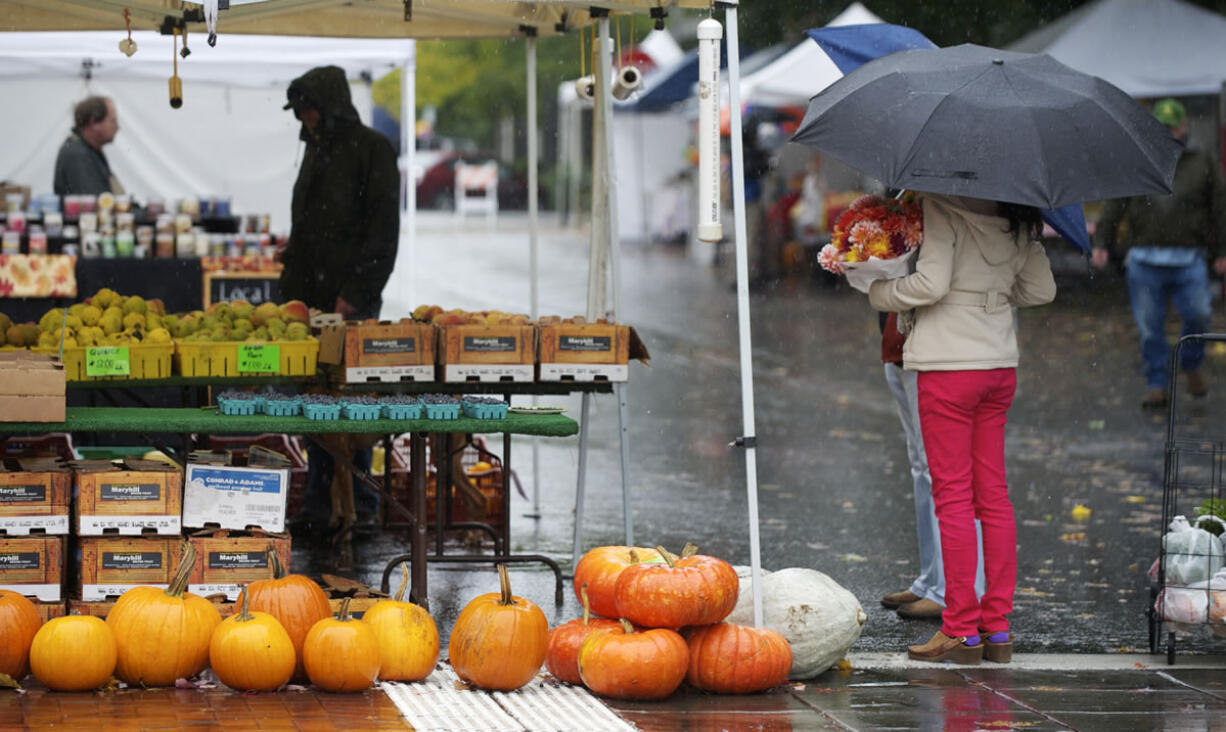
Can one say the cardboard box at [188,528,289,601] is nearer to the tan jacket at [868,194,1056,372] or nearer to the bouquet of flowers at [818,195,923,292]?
the bouquet of flowers at [818,195,923,292]

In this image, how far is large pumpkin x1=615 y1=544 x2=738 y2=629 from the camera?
5848 mm

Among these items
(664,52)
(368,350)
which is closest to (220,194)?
(368,350)

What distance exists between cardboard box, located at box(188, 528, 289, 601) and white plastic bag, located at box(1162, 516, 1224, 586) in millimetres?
3699

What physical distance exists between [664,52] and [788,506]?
22.1 meters

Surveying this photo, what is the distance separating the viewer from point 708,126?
6.26 metres

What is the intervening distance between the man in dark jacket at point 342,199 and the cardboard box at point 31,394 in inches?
109

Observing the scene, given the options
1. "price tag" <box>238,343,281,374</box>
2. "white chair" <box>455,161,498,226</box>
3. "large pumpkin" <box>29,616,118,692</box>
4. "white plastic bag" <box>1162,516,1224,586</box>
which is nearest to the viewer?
"large pumpkin" <box>29,616,118,692</box>

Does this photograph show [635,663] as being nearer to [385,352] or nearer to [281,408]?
[281,408]

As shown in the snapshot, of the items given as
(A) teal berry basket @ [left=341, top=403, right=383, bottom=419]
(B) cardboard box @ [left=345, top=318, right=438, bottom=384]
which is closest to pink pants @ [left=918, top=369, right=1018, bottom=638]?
(A) teal berry basket @ [left=341, top=403, right=383, bottom=419]

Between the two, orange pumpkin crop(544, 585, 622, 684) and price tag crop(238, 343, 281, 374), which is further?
price tag crop(238, 343, 281, 374)

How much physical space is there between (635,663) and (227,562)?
5.70ft

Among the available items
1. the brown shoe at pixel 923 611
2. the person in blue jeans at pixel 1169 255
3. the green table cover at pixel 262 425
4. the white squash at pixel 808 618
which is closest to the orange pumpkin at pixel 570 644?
the white squash at pixel 808 618

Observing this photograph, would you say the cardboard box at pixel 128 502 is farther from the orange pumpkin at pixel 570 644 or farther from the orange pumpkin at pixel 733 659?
the orange pumpkin at pixel 733 659

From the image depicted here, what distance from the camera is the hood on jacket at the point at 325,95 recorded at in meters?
8.80
